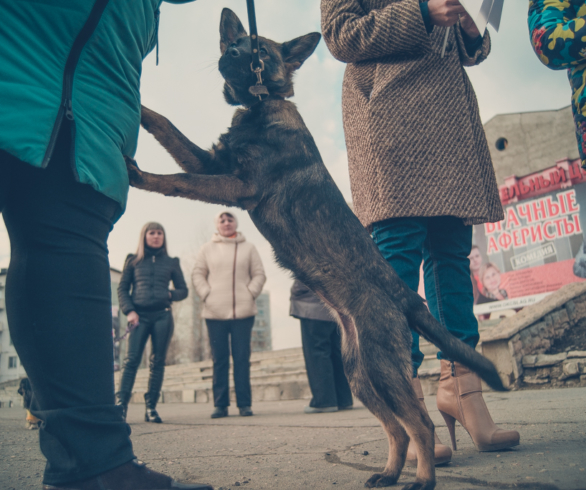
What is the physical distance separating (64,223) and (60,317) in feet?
0.92

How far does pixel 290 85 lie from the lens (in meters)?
3.01

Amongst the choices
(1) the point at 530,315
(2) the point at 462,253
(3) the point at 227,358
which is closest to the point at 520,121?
(1) the point at 530,315

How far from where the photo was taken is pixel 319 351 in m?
5.49

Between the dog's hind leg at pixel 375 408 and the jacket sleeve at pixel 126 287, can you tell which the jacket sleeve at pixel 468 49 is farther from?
the jacket sleeve at pixel 126 287

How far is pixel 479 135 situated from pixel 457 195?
16.6 inches

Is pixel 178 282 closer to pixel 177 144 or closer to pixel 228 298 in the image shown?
pixel 228 298

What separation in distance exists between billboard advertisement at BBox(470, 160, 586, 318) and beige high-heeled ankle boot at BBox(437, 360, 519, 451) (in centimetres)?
1828

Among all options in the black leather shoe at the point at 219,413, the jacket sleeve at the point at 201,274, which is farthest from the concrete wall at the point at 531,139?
the black leather shoe at the point at 219,413

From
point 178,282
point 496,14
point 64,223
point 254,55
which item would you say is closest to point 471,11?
point 496,14

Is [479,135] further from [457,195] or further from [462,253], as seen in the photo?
[462,253]

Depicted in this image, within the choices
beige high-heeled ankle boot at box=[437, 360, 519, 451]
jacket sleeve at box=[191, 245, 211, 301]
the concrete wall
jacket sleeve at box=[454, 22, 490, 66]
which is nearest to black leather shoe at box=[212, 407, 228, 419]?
jacket sleeve at box=[191, 245, 211, 301]

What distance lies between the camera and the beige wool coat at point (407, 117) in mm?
2238

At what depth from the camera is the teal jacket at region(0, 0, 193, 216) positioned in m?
1.29

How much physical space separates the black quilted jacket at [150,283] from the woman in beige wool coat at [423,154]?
3.70 metres
